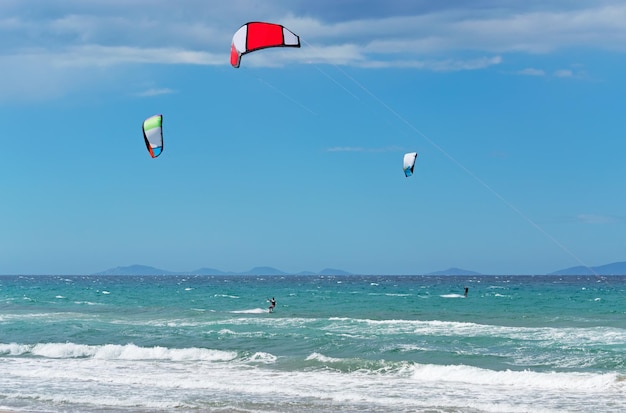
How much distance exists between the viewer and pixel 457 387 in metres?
17.1

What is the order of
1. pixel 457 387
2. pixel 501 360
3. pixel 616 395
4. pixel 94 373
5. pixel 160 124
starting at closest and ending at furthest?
pixel 616 395
pixel 457 387
pixel 94 373
pixel 501 360
pixel 160 124

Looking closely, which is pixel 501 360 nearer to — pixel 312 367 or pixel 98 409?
pixel 312 367

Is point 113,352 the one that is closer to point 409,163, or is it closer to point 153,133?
point 153,133

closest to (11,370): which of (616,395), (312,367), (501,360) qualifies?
(312,367)

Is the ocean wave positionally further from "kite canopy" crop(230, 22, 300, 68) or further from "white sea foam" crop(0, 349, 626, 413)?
"kite canopy" crop(230, 22, 300, 68)

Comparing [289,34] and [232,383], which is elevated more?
[289,34]

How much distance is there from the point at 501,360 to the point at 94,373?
10176mm

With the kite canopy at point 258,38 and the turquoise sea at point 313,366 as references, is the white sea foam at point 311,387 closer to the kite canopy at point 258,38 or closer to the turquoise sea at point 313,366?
the turquoise sea at point 313,366

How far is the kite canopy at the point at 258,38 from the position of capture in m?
16.2

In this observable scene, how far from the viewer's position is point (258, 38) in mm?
16609

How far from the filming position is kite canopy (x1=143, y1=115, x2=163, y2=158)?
23.1 metres

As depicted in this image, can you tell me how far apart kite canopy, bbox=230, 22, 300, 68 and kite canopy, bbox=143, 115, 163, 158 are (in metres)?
6.31

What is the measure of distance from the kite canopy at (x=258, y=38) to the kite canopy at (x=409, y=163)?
10405 mm

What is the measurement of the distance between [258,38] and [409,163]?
11.4 meters
